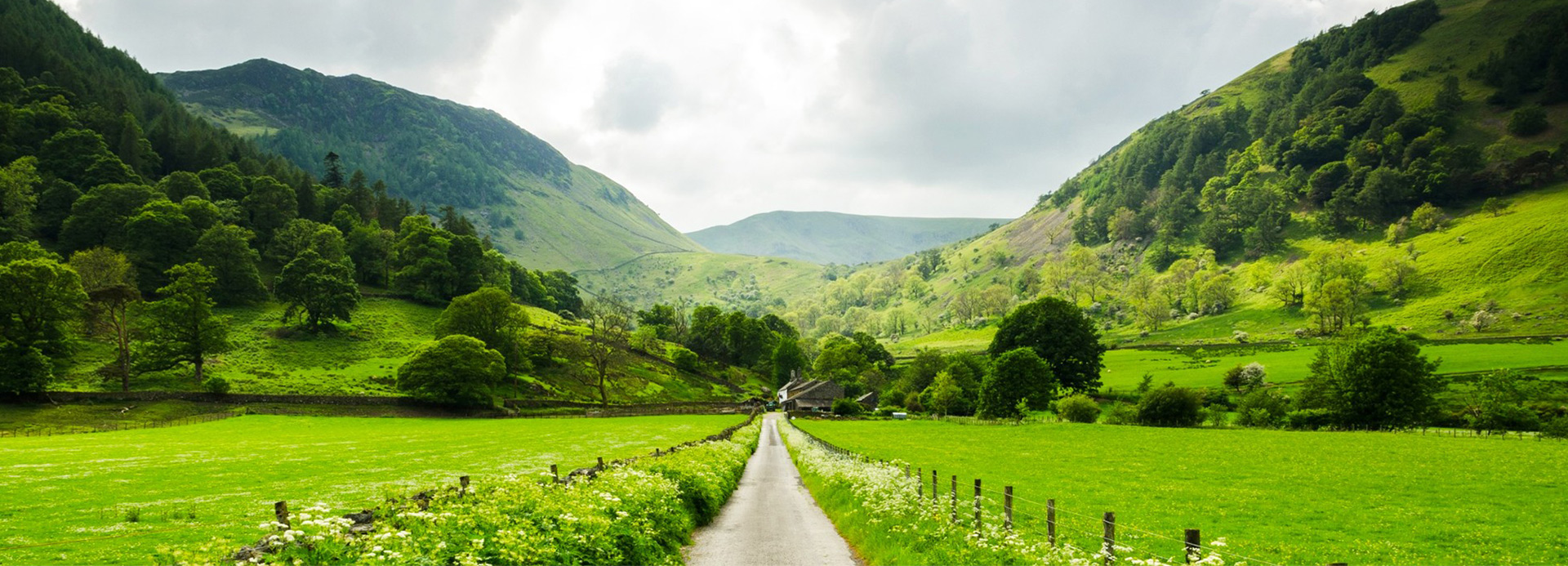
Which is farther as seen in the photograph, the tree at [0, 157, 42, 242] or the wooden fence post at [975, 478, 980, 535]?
the tree at [0, 157, 42, 242]

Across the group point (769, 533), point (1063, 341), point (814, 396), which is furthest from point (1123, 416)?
point (769, 533)

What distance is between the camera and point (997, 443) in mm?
Answer: 56438

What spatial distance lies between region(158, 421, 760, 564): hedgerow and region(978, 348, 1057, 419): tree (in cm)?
7172

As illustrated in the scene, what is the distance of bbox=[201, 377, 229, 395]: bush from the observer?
234 feet

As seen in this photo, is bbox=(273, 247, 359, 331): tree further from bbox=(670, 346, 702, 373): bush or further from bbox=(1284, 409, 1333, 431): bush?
bbox=(1284, 409, 1333, 431): bush

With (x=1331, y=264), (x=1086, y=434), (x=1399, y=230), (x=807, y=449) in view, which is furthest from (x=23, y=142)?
(x=1399, y=230)

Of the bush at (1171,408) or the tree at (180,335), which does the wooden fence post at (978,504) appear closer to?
the bush at (1171,408)

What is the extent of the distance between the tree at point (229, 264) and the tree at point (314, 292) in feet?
27.9

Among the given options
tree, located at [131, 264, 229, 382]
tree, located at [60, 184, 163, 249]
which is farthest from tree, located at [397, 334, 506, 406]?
tree, located at [60, 184, 163, 249]

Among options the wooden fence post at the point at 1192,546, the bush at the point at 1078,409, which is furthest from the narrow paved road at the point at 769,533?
the bush at the point at 1078,409

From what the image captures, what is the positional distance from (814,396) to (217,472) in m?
108

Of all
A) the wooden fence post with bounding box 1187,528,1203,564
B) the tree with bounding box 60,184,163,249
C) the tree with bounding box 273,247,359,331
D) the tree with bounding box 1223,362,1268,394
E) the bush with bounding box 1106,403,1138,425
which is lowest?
the bush with bounding box 1106,403,1138,425

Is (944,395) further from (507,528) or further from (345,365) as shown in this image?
(507,528)

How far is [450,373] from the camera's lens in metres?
83.7
